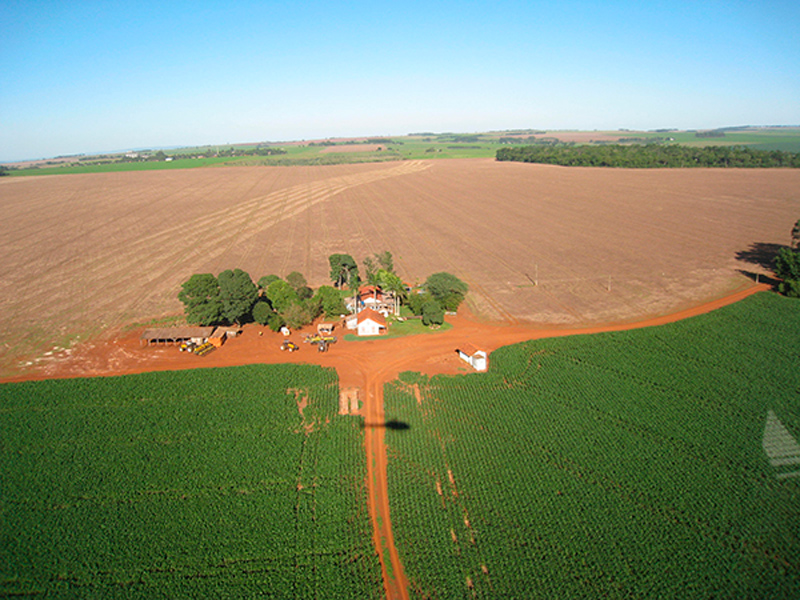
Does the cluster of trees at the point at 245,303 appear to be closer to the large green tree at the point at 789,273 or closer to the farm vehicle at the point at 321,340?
the farm vehicle at the point at 321,340

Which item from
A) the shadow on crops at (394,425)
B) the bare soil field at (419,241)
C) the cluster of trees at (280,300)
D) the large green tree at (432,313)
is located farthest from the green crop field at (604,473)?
the bare soil field at (419,241)

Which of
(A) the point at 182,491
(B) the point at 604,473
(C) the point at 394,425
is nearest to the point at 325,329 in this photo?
(C) the point at 394,425

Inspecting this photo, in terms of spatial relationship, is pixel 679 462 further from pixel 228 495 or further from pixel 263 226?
pixel 263 226

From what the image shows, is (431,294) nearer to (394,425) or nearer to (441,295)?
(441,295)

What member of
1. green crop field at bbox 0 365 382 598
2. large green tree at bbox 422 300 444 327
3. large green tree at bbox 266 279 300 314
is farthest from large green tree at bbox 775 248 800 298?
large green tree at bbox 266 279 300 314

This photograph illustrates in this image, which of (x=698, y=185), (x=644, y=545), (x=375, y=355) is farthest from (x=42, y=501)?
(x=698, y=185)

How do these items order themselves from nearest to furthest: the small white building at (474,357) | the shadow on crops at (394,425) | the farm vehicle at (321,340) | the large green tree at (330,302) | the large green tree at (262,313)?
the shadow on crops at (394,425) → the small white building at (474,357) → the farm vehicle at (321,340) → the large green tree at (262,313) → the large green tree at (330,302)
